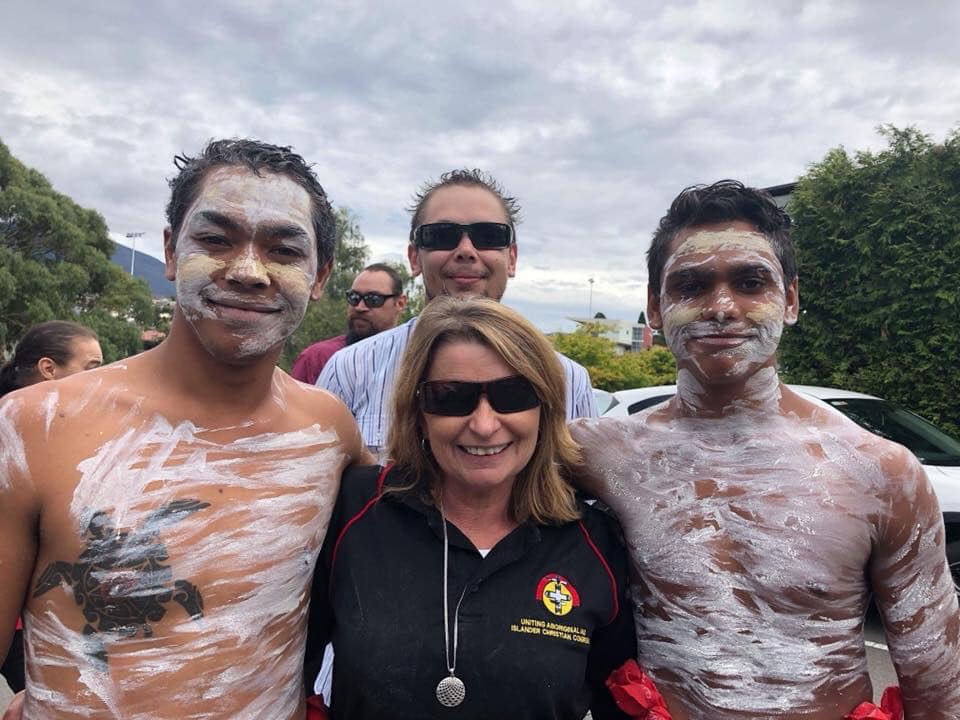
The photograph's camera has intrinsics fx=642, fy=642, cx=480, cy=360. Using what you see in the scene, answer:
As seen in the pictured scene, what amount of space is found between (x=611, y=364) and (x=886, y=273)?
10470mm

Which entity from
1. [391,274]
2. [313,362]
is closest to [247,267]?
[313,362]

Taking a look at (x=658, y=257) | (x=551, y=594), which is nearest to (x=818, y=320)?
(x=658, y=257)

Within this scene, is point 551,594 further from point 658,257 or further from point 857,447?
point 658,257

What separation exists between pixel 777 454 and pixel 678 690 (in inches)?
27.7

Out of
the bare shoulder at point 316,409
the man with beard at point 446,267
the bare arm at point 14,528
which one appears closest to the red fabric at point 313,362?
the man with beard at point 446,267

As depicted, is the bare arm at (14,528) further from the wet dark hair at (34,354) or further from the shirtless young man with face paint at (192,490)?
the wet dark hair at (34,354)

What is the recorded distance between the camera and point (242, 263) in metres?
1.66

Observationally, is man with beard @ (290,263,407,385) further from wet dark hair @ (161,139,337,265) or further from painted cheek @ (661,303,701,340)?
painted cheek @ (661,303,701,340)

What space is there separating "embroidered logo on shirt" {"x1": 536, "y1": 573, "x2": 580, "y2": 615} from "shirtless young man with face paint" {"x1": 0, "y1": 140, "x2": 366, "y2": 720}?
Result: 62 cm

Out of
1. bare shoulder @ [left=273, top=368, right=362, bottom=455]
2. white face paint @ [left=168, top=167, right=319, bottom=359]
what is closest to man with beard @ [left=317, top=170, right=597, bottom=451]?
bare shoulder @ [left=273, top=368, right=362, bottom=455]

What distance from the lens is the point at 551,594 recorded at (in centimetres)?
166

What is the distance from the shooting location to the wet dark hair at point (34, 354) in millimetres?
3451

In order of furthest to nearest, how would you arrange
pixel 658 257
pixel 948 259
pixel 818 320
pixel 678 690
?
1. pixel 818 320
2. pixel 948 259
3. pixel 658 257
4. pixel 678 690

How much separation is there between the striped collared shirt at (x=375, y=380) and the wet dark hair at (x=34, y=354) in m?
1.79
